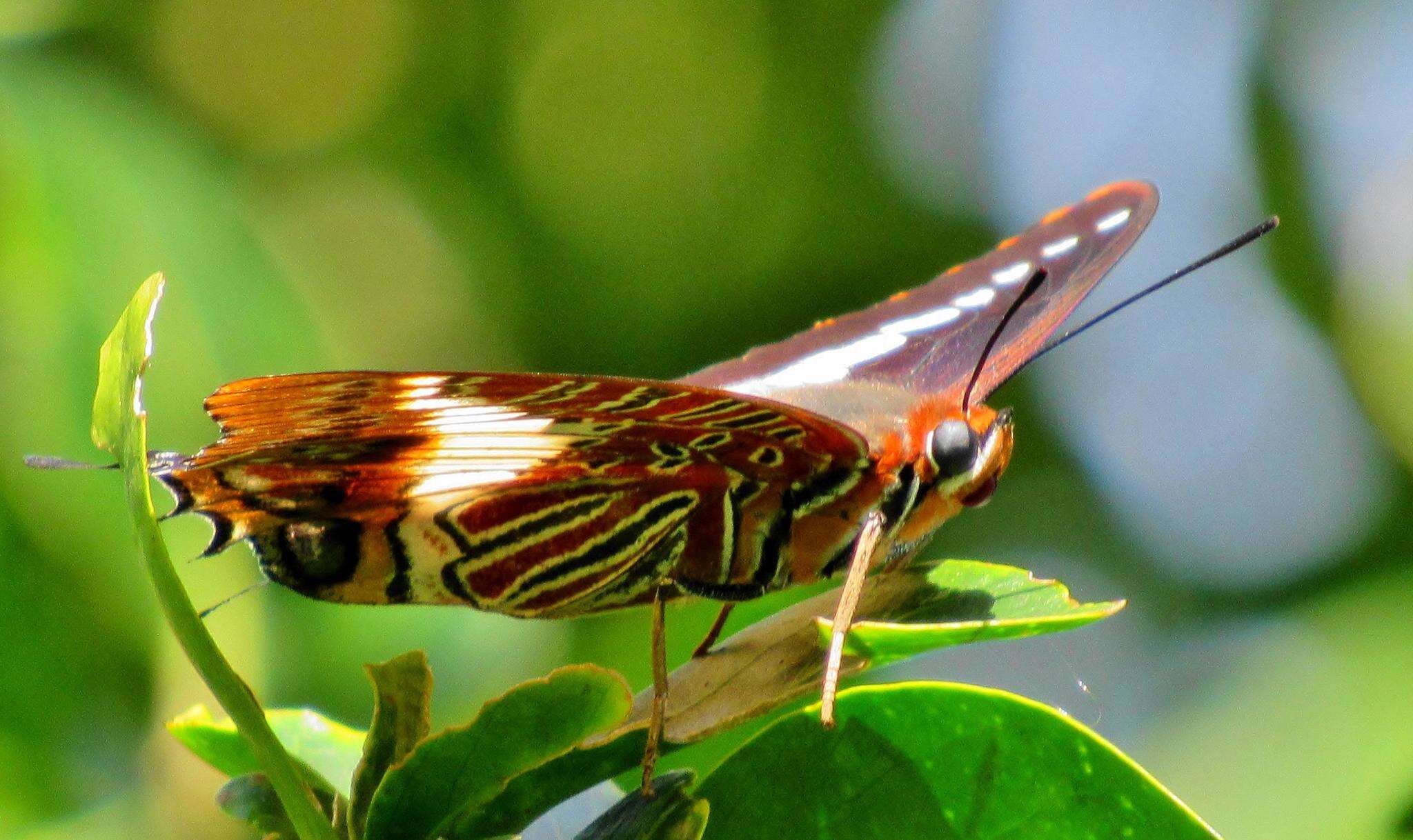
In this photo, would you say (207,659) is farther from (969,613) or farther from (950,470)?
(950,470)

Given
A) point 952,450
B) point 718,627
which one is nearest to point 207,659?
point 718,627

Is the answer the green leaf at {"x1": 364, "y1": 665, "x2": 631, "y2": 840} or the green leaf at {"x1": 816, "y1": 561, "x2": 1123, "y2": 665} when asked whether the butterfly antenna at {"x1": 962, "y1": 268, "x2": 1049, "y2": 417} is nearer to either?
the green leaf at {"x1": 816, "y1": 561, "x2": 1123, "y2": 665}

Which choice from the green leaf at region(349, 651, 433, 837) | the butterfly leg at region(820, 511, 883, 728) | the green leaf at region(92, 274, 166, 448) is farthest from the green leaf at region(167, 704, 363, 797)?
the butterfly leg at region(820, 511, 883, 728)

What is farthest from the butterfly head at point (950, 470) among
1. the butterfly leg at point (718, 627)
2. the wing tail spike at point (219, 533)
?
the wing tail spike at point (219, 533)

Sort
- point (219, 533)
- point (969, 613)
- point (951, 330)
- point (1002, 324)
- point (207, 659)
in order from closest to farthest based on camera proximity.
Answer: point (207, 659)
point (969, 613)
point (219, 533)
point (1002, 324)
point (951, 330)

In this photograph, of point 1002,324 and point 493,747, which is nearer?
point 493,747
